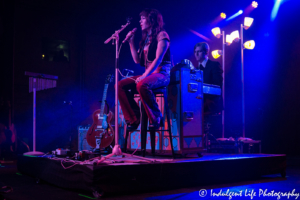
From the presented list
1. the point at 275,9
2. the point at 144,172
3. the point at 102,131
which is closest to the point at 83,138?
the point at 102,131

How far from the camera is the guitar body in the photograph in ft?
19.5

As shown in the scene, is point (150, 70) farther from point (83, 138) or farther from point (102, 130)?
point (83, 138)

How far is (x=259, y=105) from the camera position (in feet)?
23.7

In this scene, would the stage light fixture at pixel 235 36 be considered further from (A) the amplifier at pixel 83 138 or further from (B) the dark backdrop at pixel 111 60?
(A) the amplifier at pixel 83 138

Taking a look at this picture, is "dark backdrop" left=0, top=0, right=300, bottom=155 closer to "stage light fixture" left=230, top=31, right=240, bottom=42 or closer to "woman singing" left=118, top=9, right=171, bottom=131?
"stage light fixture" left=230, top=31, right=240, bottom=42

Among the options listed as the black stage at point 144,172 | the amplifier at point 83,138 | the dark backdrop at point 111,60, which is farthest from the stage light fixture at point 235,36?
the amplifier at point 83,138

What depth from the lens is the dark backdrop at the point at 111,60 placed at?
7.05 meters

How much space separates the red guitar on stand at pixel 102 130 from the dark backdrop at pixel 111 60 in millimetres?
1215

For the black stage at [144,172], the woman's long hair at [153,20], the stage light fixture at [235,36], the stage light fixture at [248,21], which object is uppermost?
the stage light fixture at [248,21]

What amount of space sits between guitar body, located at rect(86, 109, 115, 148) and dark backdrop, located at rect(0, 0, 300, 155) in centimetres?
121

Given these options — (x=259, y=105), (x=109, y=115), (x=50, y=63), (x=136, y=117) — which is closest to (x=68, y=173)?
(x=136, y=117)

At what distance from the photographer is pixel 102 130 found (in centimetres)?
614

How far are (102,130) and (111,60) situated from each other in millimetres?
3837

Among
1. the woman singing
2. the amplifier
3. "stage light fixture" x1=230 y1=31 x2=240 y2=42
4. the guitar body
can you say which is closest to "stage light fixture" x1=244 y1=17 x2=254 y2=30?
"stage light fixture" x1=230 y1=31 x2=240 y2=42
